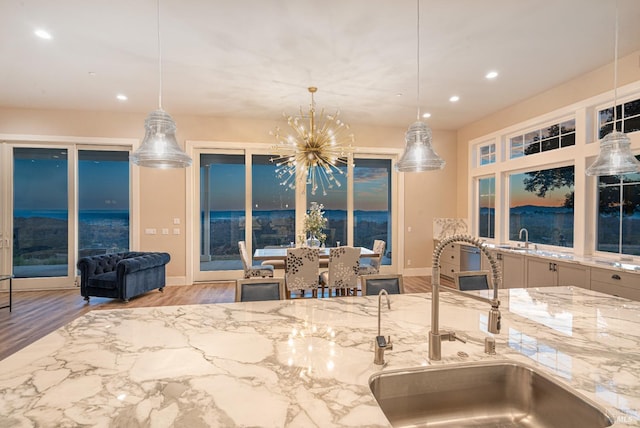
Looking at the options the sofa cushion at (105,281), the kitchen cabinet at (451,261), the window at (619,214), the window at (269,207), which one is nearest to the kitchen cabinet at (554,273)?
the window at (619,214)

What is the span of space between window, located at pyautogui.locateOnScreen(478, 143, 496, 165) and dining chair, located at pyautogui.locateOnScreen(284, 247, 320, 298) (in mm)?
4248

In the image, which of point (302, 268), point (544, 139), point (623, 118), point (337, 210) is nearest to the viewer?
point (623, 118)

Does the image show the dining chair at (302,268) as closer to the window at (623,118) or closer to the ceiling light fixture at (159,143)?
the ceiling light fixture at (159,143)

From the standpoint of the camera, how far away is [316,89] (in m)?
4.41

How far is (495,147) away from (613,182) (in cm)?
211

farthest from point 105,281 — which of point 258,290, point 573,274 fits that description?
point 573,274

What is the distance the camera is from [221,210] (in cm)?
600

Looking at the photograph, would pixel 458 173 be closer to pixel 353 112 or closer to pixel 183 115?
pixel 353 112

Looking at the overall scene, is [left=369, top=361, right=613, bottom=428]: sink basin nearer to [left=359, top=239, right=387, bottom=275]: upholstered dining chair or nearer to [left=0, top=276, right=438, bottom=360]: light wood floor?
[left=359, top=239, right=387, bottom=275]: upholstered dining chair

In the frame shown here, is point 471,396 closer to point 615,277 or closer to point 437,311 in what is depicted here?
point 437,311

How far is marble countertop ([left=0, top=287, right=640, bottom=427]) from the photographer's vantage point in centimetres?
84

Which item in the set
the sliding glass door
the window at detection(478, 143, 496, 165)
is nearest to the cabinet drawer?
the window at detection(478, 143, 496, 165)

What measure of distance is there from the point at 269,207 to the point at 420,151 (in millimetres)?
3999

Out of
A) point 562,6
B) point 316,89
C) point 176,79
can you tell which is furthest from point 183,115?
point 562,6
